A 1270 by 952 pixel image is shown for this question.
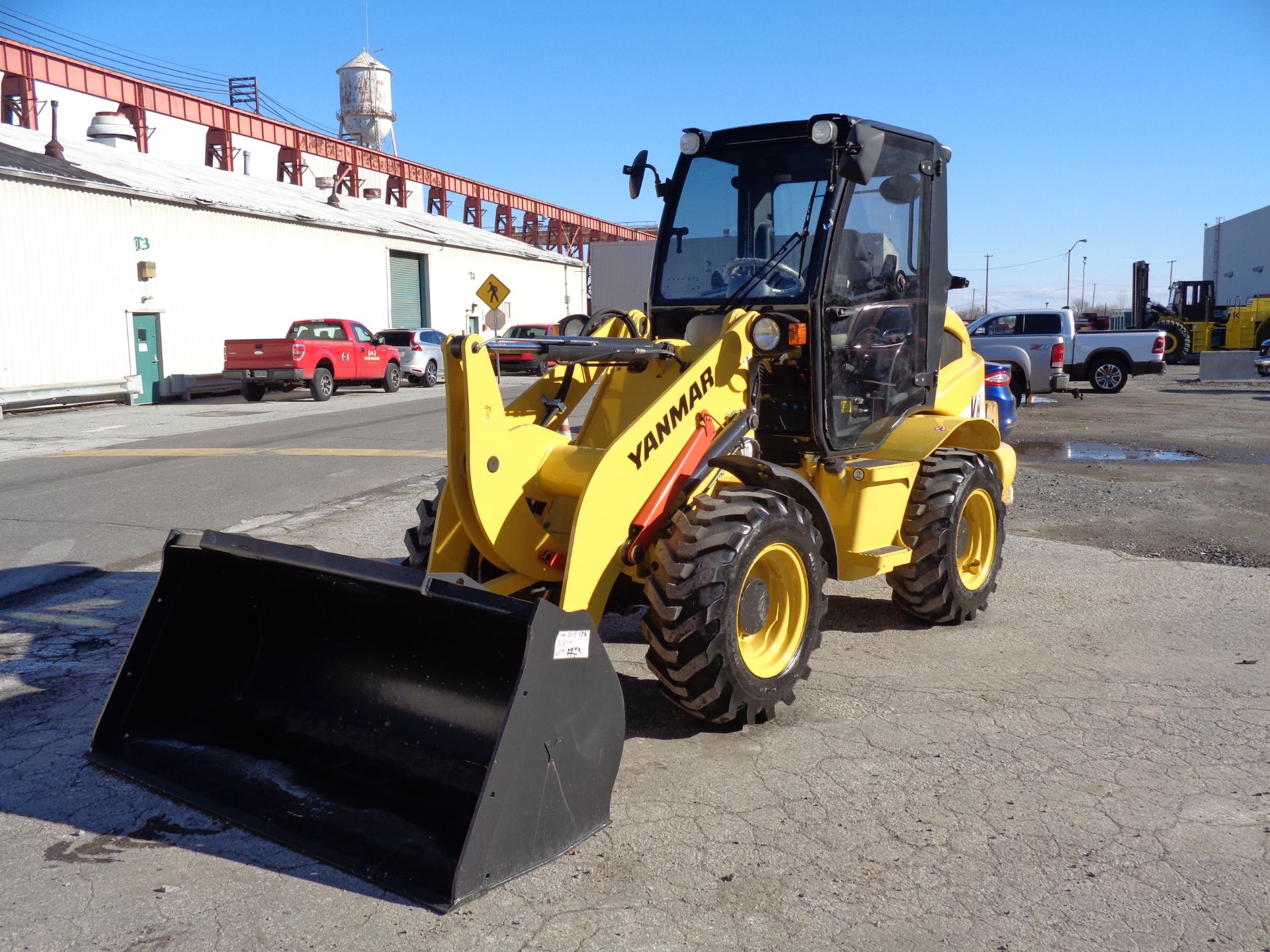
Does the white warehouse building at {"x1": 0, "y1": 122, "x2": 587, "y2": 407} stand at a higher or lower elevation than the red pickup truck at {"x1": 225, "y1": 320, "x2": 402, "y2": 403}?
higher

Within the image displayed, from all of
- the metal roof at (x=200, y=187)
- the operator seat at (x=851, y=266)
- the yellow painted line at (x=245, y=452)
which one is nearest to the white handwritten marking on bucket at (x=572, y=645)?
the operator seat at (x=851, y=266)

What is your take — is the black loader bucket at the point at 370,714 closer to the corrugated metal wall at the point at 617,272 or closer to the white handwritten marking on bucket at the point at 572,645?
the white handwritten marking on bucket at the point at 572,645

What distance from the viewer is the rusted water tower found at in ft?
188

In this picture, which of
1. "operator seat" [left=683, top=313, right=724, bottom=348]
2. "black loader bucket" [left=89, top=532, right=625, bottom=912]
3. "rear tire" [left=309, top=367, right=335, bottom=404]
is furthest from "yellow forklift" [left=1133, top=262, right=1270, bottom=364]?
"black loader bucket" [left=89, top=532, right=625, bottom=912]

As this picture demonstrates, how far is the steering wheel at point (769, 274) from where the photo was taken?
18.2 ft

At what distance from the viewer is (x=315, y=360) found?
83.4 feet

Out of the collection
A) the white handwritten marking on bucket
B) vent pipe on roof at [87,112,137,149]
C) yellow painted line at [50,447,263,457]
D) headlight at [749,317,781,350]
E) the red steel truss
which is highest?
the red steel truss

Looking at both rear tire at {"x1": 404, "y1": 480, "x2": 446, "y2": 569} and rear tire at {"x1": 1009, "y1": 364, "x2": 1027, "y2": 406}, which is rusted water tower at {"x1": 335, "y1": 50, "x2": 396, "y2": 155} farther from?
rear tire at {"x1": 404, "y1": 480, "x2": 446, "y2": 569}

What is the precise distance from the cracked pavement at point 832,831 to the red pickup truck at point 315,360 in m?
19.4

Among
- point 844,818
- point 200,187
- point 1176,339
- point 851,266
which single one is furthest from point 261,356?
point 1176,339

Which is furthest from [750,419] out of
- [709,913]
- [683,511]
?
[709,913]

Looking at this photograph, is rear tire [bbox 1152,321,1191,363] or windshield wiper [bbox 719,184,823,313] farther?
rear tire [bbox 1152,321,1191,363]

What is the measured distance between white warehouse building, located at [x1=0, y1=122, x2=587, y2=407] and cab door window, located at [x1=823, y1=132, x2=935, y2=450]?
20.4m

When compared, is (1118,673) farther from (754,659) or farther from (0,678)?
(0,678)
